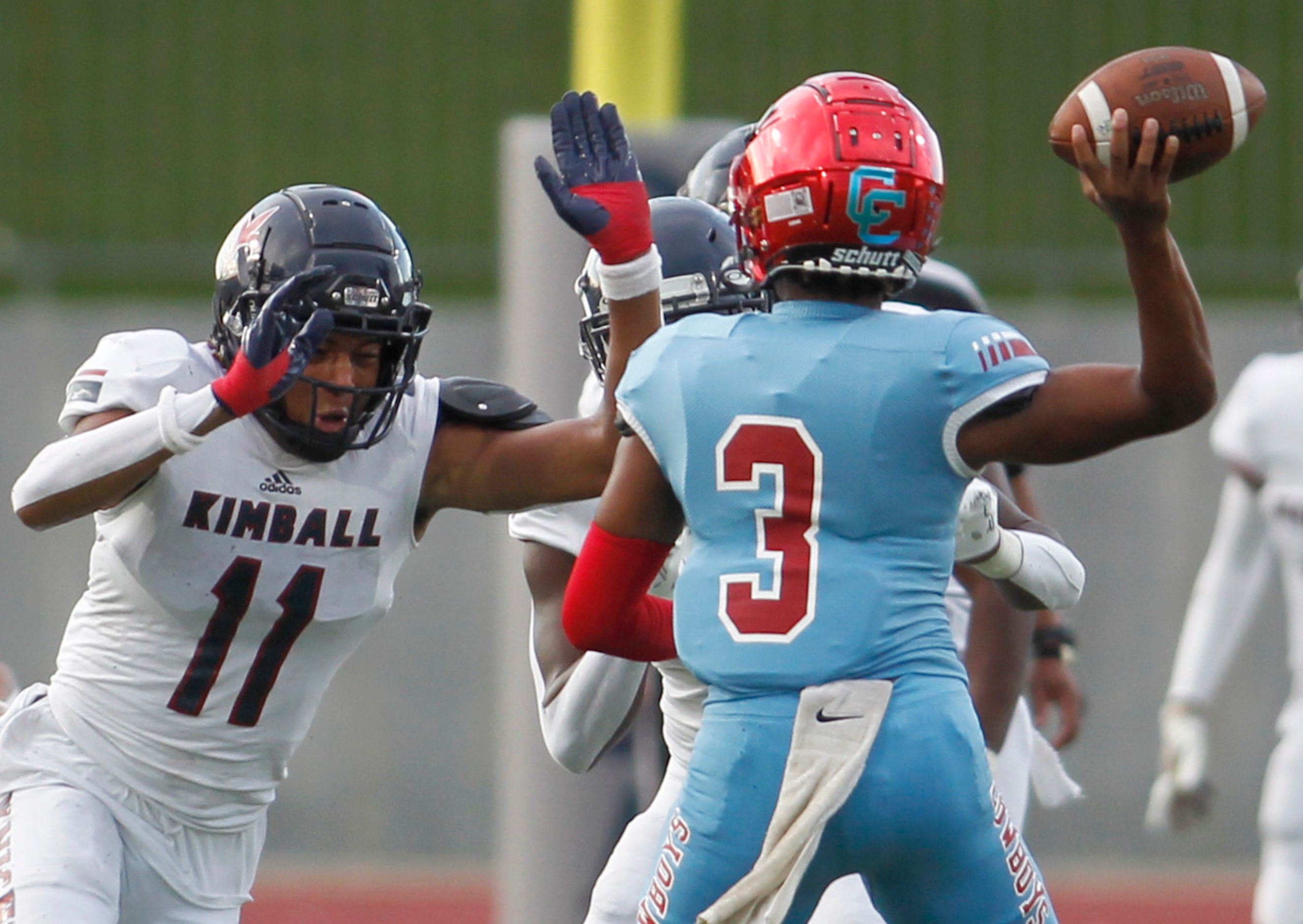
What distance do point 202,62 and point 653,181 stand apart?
6577mm

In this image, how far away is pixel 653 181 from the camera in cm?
466

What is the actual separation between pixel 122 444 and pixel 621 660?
0.82m

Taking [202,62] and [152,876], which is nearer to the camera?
[152,876]

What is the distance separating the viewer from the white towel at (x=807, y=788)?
244 centimetres

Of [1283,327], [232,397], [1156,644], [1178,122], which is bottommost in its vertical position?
[1156,644]

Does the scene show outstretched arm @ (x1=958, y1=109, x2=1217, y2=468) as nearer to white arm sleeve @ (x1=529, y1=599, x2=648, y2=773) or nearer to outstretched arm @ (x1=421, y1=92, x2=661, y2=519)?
outstretched arm @ (x1=421, y1=92, x2=661, y2=519)

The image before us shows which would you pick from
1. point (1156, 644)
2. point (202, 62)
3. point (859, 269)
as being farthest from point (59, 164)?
point (859, 269)

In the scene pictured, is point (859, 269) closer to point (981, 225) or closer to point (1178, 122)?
point (1178, 122)

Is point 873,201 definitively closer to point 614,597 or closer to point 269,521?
point 614,597

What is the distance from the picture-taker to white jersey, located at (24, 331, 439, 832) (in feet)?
10.3

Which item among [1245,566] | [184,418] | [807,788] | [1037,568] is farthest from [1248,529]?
[184,418]

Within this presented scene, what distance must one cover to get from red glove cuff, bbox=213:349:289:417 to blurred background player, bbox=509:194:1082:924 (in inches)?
26.2

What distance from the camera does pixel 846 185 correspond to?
2576mm

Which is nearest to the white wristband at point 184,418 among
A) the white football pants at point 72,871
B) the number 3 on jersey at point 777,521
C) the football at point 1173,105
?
the white football pants at point 72,871
